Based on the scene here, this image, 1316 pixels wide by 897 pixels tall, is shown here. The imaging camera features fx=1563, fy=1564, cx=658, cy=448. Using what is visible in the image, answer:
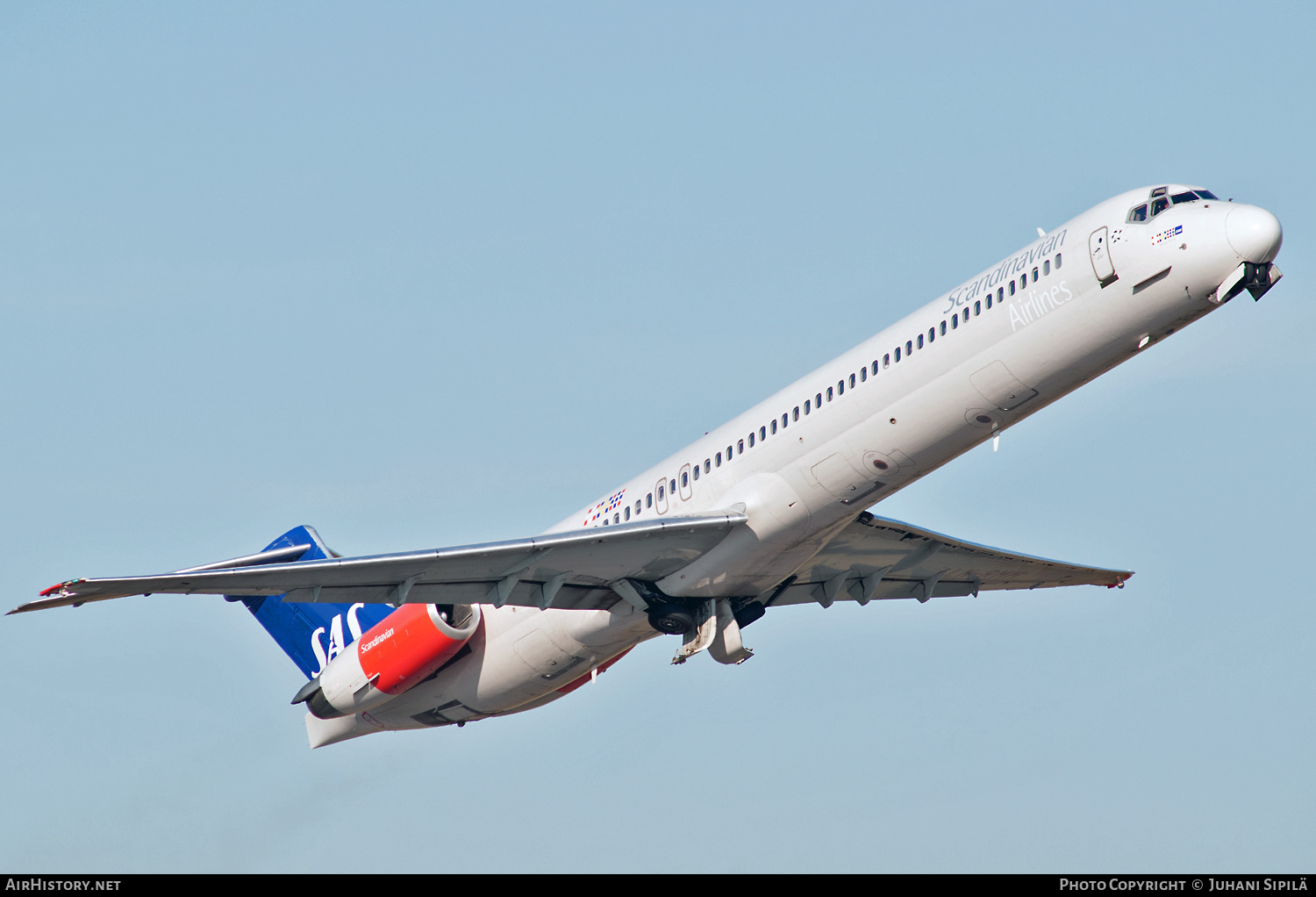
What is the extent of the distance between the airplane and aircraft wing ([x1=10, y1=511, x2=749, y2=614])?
5 centimetres

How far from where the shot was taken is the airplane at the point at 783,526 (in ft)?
88.0

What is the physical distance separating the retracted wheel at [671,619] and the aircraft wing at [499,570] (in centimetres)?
73

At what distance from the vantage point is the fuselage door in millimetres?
26750

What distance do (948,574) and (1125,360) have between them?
10861 millimetres

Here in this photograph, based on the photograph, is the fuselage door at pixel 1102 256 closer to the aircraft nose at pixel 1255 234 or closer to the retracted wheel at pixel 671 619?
the aircraft nose at pixel 1255 234

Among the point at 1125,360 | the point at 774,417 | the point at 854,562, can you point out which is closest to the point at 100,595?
the point at 774,417

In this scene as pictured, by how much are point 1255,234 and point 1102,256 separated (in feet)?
8.24

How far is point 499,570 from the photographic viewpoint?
31.2m

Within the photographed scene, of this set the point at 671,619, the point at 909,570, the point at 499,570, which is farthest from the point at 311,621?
the point at 909,570

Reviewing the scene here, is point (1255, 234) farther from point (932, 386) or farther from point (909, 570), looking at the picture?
point (909, 570)

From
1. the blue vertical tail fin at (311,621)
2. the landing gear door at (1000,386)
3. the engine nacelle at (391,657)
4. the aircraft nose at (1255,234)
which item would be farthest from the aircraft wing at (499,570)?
the aircraft nose at (1255,234)

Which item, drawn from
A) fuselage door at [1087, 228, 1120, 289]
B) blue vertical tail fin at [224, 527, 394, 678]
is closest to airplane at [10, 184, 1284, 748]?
fuselage door at [1087, 228, 1120, 289]
